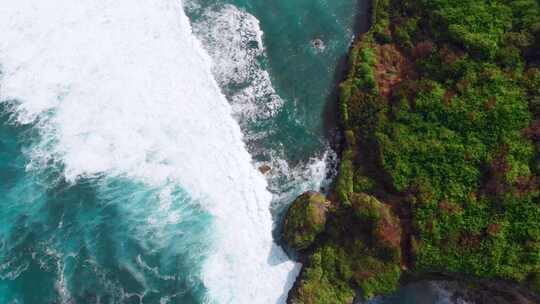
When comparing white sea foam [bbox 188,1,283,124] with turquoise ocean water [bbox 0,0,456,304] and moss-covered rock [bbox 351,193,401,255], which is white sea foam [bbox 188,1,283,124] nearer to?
turquoise ocean water [bbox 0,0,456,304]

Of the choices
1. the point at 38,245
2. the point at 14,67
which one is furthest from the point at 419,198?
the point at 14,67

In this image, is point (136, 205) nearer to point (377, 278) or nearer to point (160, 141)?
point (160, 141)

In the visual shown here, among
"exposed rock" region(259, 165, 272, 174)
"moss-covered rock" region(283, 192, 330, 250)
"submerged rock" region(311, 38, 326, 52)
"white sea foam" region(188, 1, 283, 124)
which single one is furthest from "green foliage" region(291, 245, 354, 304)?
"submerged rock" region(311, 38, 326, 52)

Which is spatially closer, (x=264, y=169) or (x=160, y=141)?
(x=264, y=169)

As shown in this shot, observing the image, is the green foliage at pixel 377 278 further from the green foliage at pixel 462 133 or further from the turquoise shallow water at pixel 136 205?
the turquoise shallow water at pixel 136 205

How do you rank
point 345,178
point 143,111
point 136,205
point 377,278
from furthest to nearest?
1. point 143,111
2. point 136,205
3. point 345,178
4. point 377,278

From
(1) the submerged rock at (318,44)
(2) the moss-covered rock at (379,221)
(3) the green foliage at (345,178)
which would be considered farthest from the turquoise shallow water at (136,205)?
(2) the moss-covered rock at (379,221)

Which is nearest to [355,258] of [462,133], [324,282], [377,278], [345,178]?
[377,278]
